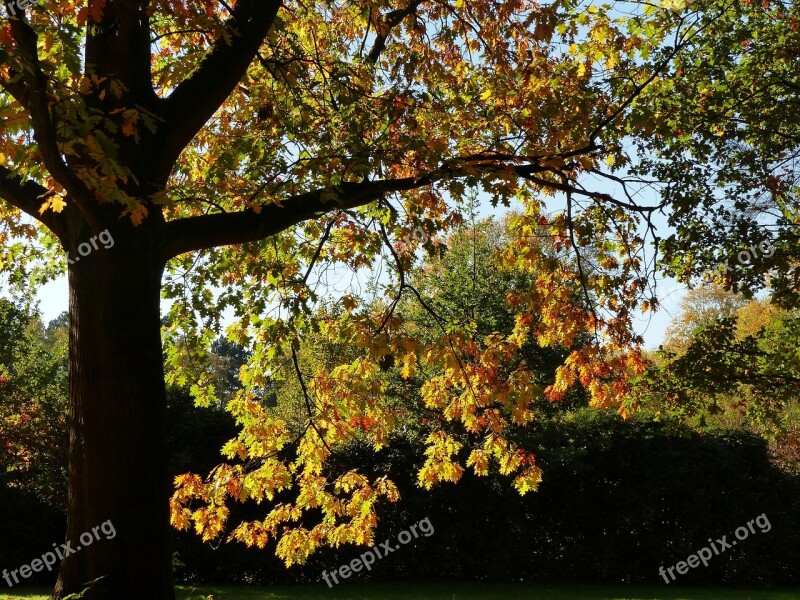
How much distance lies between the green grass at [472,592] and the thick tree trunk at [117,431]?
23.7ft

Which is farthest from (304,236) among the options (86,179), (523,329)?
(86,179)

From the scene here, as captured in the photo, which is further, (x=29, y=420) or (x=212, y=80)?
(x=29, y=420)

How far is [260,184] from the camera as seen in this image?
21.6 ft

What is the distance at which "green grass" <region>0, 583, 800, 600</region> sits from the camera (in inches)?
459

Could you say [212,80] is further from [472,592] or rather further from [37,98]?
[472,592]

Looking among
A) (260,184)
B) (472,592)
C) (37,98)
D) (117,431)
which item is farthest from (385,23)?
(472,592)

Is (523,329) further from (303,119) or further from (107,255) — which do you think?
(107,255)

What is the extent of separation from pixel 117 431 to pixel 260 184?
2.79 metres

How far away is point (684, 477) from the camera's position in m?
13.8

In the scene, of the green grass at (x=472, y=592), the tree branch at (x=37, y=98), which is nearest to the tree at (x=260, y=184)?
the tree branch at (x=37, y=98)

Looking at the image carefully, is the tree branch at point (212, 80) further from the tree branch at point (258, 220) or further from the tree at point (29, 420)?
the tree at point (29, 420)

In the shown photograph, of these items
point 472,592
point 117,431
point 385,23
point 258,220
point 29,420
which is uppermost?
point 385,23

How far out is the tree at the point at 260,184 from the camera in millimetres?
4496

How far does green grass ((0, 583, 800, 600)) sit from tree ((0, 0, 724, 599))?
5.29 meters
